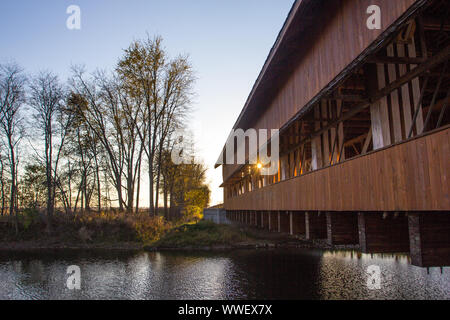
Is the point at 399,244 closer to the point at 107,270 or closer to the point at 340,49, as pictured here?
the point at 340,49

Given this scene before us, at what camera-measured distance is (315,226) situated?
9.93 m

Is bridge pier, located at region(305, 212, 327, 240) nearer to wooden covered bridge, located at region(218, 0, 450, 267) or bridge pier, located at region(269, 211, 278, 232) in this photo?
wooden covered bridge, located at region(218, 0, 450, 267)

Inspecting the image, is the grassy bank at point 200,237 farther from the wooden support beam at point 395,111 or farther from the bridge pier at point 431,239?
the bridge pier at point 431,239

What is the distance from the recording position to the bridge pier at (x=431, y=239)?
5.07 metres

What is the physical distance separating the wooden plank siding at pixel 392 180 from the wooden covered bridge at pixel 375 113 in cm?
2

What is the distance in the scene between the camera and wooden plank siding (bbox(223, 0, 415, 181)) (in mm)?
5501

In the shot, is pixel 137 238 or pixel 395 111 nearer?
pixel 395 111

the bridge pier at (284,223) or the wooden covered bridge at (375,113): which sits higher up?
the wooden covered bridge at (375,113)

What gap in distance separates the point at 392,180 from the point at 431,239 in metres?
1.04

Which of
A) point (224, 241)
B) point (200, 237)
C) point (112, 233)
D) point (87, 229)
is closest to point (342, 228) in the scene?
point (224, 241)

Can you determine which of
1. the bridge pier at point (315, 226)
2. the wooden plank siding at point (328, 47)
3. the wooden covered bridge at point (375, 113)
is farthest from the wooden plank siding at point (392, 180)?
the wooden plank siding at point (328, 47)

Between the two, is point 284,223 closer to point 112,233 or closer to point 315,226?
point 315,226

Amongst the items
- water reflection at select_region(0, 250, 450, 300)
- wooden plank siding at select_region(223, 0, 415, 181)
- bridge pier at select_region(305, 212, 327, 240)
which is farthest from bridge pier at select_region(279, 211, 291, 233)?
wooden plank siding at select_region(223, 0, 415, 181)
